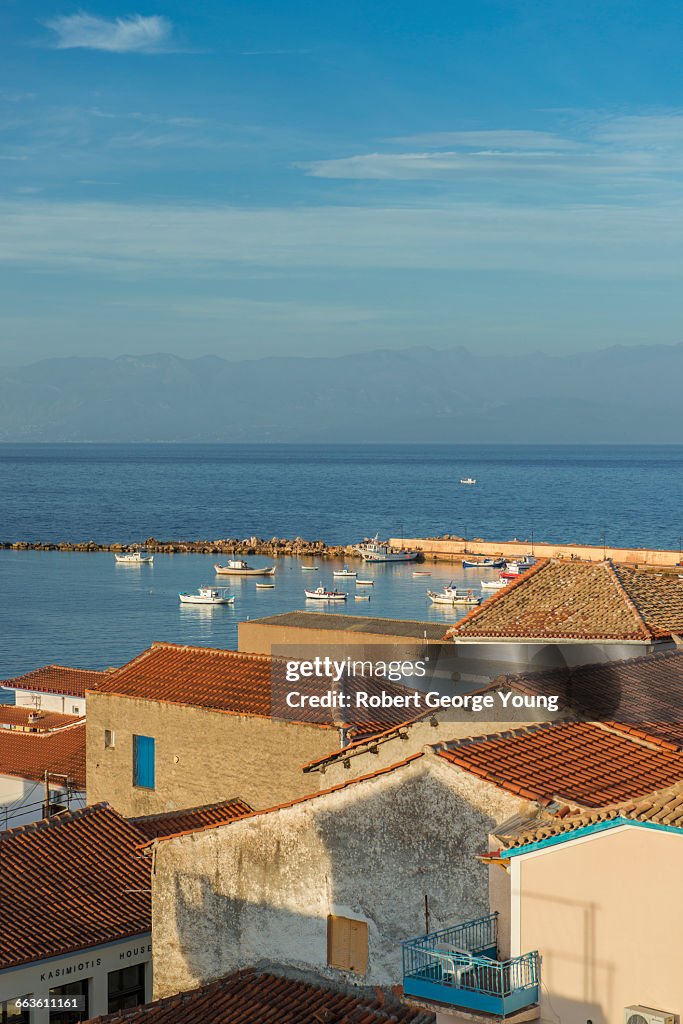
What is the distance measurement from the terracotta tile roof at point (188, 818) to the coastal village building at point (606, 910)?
786 centimetres

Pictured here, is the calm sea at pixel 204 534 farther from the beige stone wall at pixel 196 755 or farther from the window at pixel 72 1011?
the window at pixel 72 1011

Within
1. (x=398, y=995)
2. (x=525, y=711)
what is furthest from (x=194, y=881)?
(x=525, y=711)

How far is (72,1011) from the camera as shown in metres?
12.9

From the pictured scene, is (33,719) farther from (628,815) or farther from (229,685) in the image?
(628,815)

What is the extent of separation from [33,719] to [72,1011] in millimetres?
16888

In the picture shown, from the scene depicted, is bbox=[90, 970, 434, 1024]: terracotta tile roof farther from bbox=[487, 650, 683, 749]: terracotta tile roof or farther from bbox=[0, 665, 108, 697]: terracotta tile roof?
bbox=[0, 665, 108, 697]: terracotta tile roof

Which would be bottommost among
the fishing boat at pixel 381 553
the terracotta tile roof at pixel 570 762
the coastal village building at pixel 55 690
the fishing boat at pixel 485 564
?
the coastal village building at pixel 55 690

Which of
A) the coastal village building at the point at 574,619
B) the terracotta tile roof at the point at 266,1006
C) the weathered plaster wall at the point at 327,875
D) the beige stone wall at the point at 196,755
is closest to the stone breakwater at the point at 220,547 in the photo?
the beige stone wall at the point at 196,755

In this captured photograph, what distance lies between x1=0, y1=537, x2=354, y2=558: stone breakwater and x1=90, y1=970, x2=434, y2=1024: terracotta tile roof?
315ft

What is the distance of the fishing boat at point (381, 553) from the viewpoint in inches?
4033

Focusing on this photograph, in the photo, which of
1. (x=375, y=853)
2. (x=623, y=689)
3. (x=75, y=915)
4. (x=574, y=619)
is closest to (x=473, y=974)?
(x=375, y=853)

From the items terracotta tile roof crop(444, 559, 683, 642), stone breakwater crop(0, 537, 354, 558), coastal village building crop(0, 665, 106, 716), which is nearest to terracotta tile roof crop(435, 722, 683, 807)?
terracotta tile roof crop(444, 559, 683, 642)

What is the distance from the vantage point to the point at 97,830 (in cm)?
1516

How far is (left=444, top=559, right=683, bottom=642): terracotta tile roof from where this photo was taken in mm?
15336
